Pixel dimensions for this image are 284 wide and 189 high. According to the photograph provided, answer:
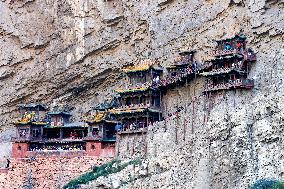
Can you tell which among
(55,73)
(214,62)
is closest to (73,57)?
(55,73)

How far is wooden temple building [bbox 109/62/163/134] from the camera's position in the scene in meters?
44.0

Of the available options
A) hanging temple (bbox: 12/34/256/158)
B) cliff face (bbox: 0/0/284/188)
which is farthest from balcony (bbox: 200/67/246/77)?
cliff face (bbox: 0/0/284/188)

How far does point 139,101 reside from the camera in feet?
150

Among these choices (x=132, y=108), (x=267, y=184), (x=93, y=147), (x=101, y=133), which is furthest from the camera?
(x=101, y=133)

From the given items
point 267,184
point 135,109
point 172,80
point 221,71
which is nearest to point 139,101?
point 135,109

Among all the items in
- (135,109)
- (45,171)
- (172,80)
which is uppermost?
(172,80)

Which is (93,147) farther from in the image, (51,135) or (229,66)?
(229,66)

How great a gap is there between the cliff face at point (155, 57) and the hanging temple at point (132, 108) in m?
1.25

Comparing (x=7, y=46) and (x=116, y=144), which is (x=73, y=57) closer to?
(x=7, y=46)

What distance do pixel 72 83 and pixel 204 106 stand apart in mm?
17850

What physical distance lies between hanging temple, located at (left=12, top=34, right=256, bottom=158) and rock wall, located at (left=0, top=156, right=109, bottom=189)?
0.92 m

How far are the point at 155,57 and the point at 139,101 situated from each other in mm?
5017

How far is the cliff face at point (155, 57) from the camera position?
33375mm

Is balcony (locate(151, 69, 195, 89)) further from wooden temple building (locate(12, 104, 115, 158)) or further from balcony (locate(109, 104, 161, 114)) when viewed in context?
wooden temple building (locate(12, 104, 115, 158))
